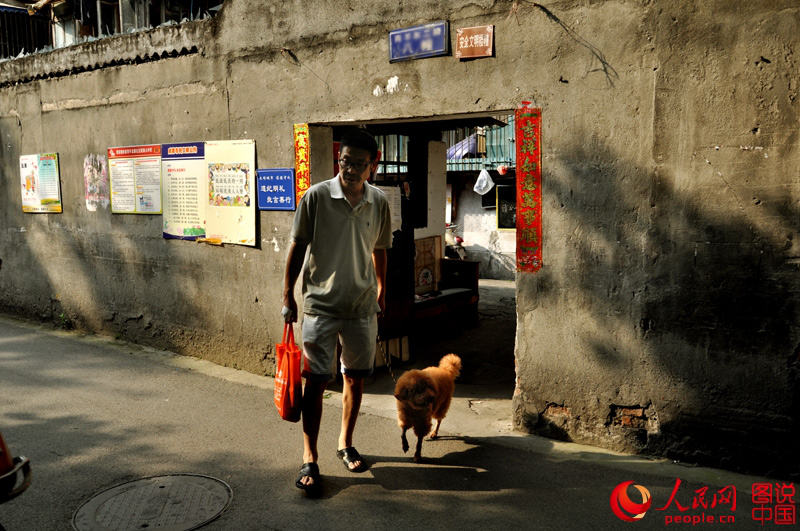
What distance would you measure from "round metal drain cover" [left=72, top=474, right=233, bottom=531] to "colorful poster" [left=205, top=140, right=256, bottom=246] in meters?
2.90

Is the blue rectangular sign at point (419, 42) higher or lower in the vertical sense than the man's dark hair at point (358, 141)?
higher

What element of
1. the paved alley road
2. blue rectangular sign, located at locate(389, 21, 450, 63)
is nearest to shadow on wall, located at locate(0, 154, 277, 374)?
the paved alley road

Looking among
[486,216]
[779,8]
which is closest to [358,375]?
[779,8]

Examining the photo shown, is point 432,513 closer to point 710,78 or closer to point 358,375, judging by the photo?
point 358,375

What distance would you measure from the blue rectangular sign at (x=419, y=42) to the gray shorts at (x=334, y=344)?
2325 millimetres

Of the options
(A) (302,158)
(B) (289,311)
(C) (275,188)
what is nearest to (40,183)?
(C) (275,188)

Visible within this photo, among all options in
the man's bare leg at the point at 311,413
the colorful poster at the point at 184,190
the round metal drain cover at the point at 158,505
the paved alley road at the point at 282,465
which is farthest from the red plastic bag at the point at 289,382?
the colorful poster at the point at 184,190

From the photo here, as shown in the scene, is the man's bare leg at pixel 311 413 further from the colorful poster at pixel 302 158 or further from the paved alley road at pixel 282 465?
the colorful poster at pixel 302 158

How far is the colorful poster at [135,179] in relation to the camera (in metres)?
7.36

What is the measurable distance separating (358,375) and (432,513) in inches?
40.8

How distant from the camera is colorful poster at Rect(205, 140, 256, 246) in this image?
6.55m

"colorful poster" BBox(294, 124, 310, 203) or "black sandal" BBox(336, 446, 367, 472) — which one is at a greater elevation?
"colorful poster" BBox(294, 124, 310, 203)

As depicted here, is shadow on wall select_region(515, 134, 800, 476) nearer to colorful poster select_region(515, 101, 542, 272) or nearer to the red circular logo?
colorful poster select_region(515, 101, 542, 272)

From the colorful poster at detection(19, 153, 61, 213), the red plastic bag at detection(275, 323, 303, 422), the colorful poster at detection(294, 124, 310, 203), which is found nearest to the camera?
the red plastic bag at detection(275, 323, 303, 422)
